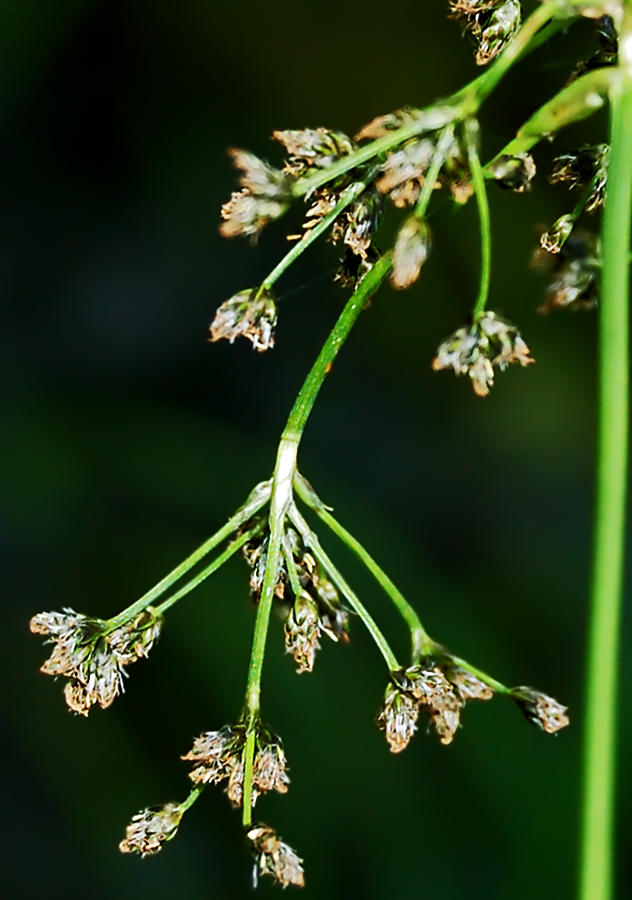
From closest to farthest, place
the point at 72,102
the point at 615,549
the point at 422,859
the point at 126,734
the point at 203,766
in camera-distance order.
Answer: the point at 615,549
the point at 203,766
the point at 422,859
the point at 126,734
the point at 72,102

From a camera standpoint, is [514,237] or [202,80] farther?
[202,80]

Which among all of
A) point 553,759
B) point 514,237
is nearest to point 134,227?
point 514,237

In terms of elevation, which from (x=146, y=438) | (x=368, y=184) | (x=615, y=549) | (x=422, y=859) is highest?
(x=368, y=184)

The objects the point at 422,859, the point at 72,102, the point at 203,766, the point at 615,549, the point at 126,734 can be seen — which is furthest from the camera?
the point at 72,102

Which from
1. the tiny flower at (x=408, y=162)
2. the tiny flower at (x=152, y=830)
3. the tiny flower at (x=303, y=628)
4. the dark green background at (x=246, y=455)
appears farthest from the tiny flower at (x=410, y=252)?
the dark green background at (x=246, y=455)

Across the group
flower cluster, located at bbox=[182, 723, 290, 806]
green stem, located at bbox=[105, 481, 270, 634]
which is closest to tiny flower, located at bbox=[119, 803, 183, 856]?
flower cluster, located at bbox=[182, 723, 290, 806]

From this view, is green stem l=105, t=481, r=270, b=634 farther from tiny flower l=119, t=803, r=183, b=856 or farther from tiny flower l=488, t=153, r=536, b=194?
tiny flower l=488, t=153, r=536, b=194

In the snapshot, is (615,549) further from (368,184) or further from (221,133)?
(221,133)
